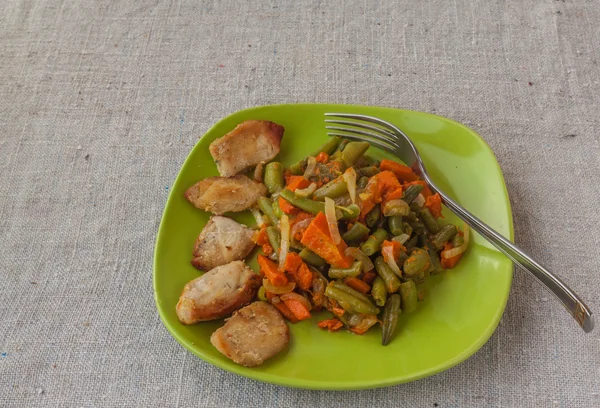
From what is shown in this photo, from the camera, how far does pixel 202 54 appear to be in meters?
3.38

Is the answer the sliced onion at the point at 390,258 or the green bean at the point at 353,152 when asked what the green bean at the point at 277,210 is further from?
the sliced onion at the point at 390,258

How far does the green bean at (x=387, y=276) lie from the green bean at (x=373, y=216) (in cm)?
17

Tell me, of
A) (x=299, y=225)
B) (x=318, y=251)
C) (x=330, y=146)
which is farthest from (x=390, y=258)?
(x=330, y=146)

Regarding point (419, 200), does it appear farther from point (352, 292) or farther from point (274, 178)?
point (274, 178)

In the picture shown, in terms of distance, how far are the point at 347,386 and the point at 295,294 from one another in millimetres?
412

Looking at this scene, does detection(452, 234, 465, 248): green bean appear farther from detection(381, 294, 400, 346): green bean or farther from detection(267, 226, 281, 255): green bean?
detection(267, 226, 281, 255): green bean

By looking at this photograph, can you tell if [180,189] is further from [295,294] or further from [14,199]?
[14,199]

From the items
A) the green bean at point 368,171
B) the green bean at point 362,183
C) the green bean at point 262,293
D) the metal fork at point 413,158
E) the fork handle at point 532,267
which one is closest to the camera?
the fork handle at point 532,267

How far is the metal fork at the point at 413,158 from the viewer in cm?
193

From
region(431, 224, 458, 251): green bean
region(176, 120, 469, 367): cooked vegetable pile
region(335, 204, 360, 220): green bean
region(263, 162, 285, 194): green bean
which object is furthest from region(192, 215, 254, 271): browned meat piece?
region(431, 224, 458, 251): green bean

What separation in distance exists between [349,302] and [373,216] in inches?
15.0

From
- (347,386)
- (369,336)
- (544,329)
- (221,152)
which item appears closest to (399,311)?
(369,336)

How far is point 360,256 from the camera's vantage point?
2111mm

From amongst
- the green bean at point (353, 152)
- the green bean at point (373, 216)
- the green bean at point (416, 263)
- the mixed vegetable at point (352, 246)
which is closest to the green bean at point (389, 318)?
the mixed vegetable at point (352, 246)
